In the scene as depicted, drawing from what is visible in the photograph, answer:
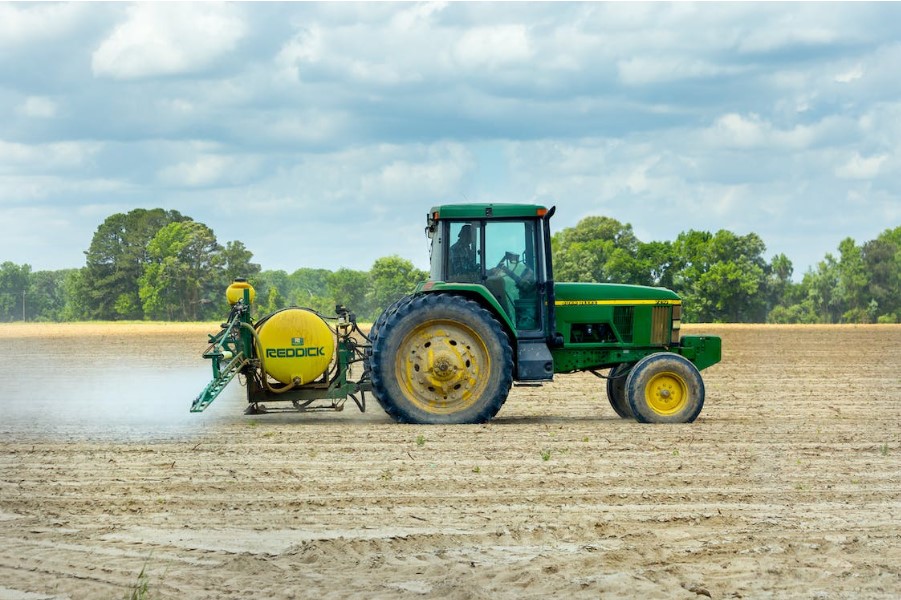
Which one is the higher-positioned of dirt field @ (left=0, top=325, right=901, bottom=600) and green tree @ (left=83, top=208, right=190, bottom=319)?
green tree @ (left=83, top=208, right=190, bottom=319)

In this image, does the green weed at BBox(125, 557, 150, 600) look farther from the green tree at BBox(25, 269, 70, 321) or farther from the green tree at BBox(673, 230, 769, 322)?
the green tree at BBox(25, 269, 70, 321)

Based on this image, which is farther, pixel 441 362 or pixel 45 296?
pixel 45 296

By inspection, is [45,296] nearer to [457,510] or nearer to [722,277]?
[722,277]

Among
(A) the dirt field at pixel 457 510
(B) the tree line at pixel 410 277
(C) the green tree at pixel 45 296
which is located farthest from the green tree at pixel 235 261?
(A) the dirt field at pixel 457 510

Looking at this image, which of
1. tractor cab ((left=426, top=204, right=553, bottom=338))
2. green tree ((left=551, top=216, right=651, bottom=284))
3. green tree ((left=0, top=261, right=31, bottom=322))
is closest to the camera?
tractor cab ((left=426, top=204, right=553, bottom=338))

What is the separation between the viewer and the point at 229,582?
655cm

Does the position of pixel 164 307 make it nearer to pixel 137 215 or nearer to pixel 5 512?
pixel 137 215

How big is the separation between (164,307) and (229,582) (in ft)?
168

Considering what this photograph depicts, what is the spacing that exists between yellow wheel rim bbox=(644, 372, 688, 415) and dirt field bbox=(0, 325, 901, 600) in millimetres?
422

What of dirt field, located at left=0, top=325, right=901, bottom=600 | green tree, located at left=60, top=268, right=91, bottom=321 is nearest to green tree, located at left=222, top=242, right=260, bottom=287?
green tree, located at left=60, top=268, right=91, bottom=321

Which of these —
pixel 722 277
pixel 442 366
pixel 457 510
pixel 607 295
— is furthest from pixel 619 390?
pixel 722 277

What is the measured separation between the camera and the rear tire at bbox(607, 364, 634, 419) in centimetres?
1373

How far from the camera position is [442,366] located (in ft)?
40.9

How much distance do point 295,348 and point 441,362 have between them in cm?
178
